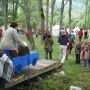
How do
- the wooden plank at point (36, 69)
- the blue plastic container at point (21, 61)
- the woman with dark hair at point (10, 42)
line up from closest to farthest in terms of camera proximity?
the wooden plank at point (36, 69)
the blue plastic container at point (21, 61)
the woman with dark hair at point (10, 42)

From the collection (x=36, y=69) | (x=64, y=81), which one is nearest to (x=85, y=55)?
(x=64, y=81)

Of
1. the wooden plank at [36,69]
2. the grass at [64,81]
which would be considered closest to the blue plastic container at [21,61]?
the wooden plank at [36,69]

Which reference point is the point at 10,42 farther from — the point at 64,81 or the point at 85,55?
the point at 85,55

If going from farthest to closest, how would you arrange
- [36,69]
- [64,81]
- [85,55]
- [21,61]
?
1. [85,55]
2. [64,81]
3. [36,69]
4. [21,61]

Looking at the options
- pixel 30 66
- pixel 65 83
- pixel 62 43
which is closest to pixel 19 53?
pixel 30 66

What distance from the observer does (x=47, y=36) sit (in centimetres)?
2044

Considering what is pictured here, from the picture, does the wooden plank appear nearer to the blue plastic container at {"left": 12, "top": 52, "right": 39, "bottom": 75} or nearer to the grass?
the blue plastic container at {"left": 12, "top": 52, "right": 39, "bottom": 75}

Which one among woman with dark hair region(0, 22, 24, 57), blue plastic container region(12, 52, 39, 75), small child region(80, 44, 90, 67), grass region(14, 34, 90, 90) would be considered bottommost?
grass region(14, 34, 90, 90)

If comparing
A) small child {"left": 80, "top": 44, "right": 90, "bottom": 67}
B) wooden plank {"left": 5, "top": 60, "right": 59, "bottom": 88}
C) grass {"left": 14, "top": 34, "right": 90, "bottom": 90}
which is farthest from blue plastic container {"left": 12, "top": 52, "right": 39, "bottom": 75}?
small child {"left": 80, "top": 44, "right": 90, "bottom": 67}

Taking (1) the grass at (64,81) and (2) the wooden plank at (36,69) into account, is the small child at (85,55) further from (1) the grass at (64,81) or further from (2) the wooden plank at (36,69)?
(2) the wooden plank at (36,69)

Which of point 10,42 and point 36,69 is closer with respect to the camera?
point 10,42

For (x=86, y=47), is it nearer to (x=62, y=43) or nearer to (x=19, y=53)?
(x=62, y=43)

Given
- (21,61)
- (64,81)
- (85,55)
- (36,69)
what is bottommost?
(64,81)

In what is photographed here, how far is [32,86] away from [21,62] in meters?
1.23
